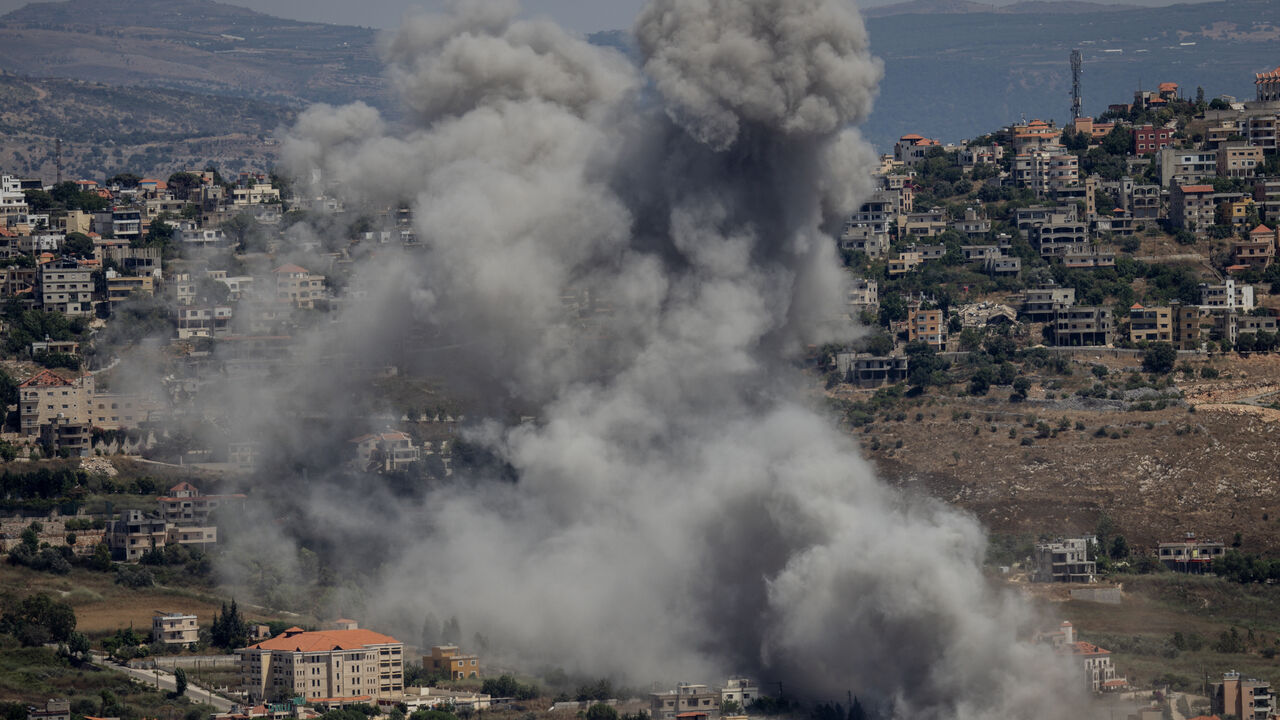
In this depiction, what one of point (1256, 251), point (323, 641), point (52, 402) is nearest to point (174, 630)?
point (323, 641)

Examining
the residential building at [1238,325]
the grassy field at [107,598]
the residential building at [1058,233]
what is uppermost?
the residential building at [1058,233]

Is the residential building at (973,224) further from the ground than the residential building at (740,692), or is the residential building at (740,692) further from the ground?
the residential building at (973,224)

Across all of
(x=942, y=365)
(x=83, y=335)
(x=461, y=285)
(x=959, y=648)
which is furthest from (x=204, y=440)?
(x=959, y=648)

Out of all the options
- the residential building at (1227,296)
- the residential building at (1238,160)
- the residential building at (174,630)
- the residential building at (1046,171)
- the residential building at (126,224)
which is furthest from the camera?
the residential building at (126,224)

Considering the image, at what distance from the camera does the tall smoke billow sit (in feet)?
159

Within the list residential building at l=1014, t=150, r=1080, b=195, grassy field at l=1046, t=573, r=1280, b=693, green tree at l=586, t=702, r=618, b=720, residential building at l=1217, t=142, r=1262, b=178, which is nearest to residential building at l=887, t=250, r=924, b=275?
residential building at l=1014, t=150, r=1080, b=195

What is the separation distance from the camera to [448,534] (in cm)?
5684

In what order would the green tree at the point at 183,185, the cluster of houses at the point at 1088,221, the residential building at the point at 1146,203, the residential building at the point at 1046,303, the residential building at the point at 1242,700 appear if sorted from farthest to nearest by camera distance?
the green tree at the point at 183,185 → the residential building at the point at 1146,203 → the residential building at the point at 1046,303 → the cluster of houses at the point at 1088,221 → the residential building at the point at 1242,700

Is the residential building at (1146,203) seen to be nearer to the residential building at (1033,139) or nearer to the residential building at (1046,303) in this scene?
the residential building at (1033,139)

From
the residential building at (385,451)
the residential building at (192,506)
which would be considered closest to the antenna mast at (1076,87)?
the residential building at (385,451)

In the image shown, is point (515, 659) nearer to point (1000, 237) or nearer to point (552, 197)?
point (552, 197)

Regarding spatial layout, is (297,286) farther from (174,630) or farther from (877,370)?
(174,630)

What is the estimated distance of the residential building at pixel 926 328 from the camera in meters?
76.1

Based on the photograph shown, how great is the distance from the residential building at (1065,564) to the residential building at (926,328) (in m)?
16.9
